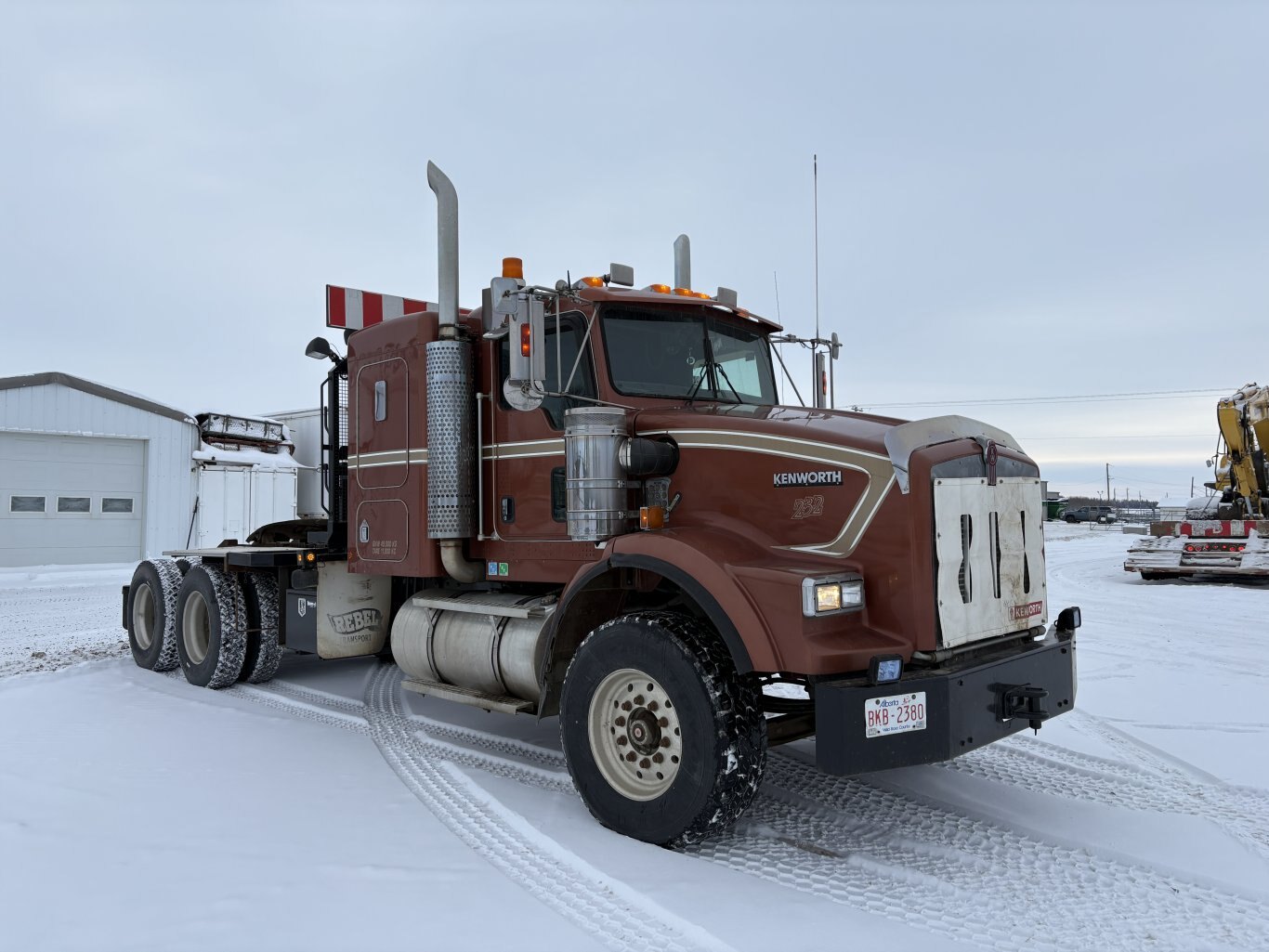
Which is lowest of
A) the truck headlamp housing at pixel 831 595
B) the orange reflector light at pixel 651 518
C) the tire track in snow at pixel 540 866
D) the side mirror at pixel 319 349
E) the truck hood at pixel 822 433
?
the tire track in snow at pixel 540 866

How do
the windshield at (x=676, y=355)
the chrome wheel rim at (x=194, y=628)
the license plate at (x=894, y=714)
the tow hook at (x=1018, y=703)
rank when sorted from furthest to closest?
the chrome wheel rim at (x=194, y=628) < the windshield at (x=676, y=355) < the tow hook at (x=1018, y=703) < the license plate at (x=894, y=714)

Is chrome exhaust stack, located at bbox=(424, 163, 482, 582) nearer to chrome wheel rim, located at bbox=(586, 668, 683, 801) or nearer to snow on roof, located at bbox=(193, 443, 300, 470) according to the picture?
chrome wheel rim, located at bbox=(586, 668, 683, 801)

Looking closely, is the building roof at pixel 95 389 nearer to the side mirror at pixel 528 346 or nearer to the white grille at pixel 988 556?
the side mirror at pixel 528 346

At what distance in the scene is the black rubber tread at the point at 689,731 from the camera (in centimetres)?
374

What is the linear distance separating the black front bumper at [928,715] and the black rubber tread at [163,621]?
22.2 ft

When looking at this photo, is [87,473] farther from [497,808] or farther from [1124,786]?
[1124,786]

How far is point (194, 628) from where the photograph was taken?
26.5 feet

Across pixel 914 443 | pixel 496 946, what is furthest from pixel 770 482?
pixel 496 946

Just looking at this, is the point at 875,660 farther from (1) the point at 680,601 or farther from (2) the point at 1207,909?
(2) the point at 1207,909

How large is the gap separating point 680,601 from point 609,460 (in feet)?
2.60

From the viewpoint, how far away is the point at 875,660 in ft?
11.7

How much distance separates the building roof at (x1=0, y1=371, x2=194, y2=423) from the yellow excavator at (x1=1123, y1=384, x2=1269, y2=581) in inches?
791

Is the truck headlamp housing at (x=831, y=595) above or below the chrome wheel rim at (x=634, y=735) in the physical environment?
above

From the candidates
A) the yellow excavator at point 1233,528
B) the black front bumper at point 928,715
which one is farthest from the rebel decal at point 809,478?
the yellow excavator at point 1233,528
